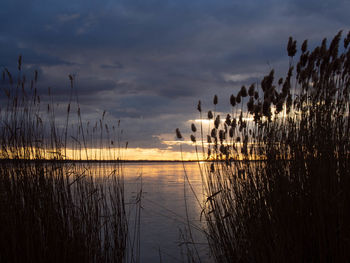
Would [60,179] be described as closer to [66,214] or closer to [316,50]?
[66,214]

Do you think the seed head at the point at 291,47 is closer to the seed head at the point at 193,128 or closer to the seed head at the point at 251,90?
the seed head at the point at 251,90

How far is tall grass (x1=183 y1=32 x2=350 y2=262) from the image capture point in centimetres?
223

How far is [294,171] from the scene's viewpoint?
262 centimetres

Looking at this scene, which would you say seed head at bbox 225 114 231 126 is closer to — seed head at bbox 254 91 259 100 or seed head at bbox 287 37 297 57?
seed head at bbox 254 91 259 100

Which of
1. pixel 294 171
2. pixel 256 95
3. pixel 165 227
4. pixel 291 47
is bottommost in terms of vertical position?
pixel 165 227

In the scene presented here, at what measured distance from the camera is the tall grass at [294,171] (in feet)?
7.32

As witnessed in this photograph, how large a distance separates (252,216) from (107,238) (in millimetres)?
1457

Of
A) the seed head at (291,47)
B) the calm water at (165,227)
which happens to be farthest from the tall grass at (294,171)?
the calm water at (165,227)

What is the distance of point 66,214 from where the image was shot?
292 centimetres

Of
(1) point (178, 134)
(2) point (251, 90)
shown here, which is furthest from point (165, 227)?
(2) point (251, 90)

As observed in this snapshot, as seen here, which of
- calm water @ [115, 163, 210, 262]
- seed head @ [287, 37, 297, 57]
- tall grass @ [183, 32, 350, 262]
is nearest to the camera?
tall grass @ [183, 32, 350, 262]

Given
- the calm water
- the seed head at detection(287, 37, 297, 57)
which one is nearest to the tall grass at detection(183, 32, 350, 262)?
the seed head at detection(287, 37, 297, 57)

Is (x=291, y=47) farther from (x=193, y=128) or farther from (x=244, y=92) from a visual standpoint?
(x=193, y=128)

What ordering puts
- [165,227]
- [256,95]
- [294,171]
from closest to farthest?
[294,171] < [256,95] < [165,227]
